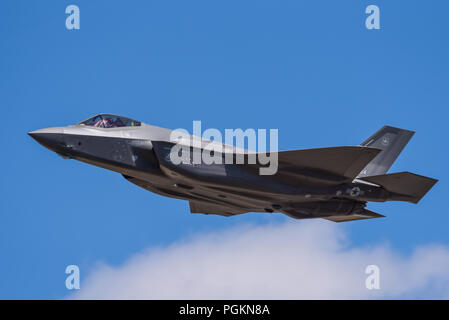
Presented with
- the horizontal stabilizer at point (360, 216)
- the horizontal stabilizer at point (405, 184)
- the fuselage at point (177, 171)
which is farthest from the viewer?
the horizontal stabilizer at point (360, 216)

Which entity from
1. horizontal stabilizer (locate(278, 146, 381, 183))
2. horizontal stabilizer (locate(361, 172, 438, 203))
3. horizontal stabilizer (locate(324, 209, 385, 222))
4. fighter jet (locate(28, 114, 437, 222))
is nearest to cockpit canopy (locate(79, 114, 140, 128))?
fighter jet (locate(28, 114, 437, 222))

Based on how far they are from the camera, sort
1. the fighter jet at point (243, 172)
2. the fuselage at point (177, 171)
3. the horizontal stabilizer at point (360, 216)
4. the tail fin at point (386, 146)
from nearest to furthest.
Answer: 1. the fighter jet at point (243, 172)
2. the fuselage at point (177, 171)
3. the horizontal stabilizer at point (360, 216)
4. the tail fin at point (386, 146)

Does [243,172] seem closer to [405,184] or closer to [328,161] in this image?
[328,161]

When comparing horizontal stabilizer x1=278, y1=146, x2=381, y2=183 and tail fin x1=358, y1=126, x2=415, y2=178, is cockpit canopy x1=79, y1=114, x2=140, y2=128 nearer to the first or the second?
horizontal stabilizer x1=278, y1=146, x2=381, y2=183

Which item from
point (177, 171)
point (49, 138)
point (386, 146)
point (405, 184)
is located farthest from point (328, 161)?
point (49, 138)

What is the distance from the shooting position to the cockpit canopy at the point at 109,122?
25516 millimetres

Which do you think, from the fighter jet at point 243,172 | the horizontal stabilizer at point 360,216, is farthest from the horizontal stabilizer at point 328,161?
the horizontal stabilizer at point 360,216

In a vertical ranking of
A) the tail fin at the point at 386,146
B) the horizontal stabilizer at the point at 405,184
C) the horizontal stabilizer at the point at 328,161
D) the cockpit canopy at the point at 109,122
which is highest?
the cockpit canopy at the point at 109,122

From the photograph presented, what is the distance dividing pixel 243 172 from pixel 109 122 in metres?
5.46

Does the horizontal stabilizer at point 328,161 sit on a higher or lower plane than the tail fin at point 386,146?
lower

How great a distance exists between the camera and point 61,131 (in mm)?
24812

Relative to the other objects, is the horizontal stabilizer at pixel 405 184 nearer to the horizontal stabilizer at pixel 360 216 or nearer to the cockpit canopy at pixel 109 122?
the horizontal stabilizer at pixel 360 216

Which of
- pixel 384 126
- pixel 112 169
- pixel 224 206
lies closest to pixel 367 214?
pixel 384 126

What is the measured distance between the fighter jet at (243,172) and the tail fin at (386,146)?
6.89ft
